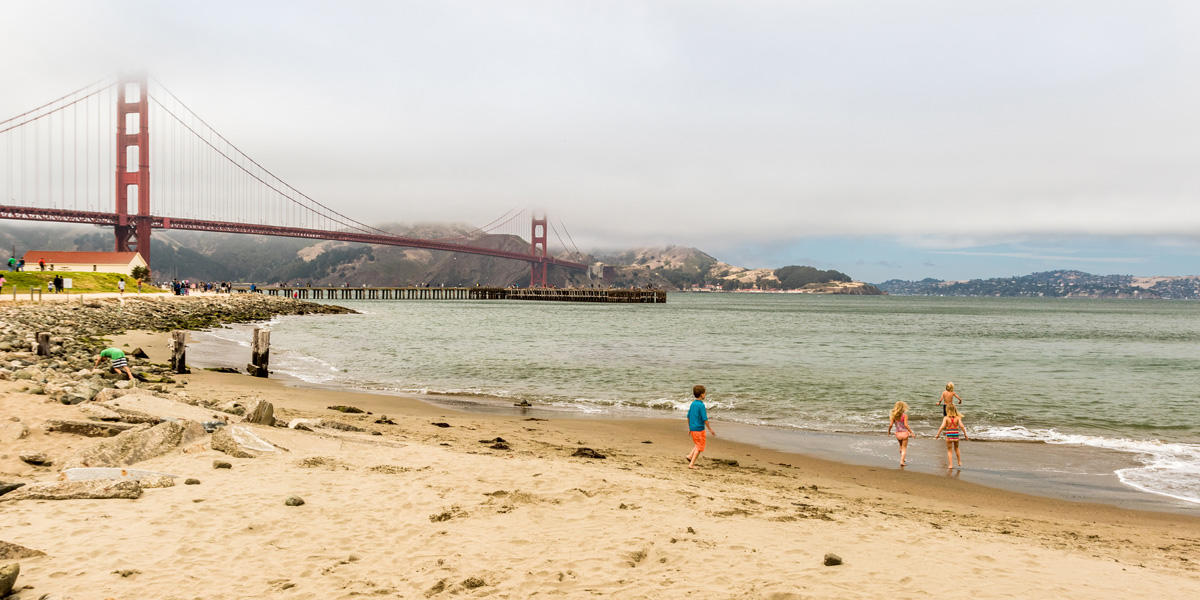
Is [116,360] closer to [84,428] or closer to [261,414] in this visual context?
[261,414]

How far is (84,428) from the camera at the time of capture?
9352 mm

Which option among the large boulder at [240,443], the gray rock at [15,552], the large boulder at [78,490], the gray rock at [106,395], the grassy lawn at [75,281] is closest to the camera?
the gray rock at [15,552]

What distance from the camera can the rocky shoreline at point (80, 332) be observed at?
12719 mm

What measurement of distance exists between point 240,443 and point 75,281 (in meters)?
63.0

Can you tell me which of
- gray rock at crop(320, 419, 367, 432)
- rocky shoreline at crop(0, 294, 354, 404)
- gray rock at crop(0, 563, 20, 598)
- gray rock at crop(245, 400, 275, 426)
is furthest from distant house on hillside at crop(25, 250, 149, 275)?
gray rock at crop(0, 563, 20, 598)

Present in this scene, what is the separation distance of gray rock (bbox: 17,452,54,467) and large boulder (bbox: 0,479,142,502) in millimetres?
1376

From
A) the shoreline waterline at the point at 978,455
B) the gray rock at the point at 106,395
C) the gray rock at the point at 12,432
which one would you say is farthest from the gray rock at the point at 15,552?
the shoreline waterline at the point at 978,455

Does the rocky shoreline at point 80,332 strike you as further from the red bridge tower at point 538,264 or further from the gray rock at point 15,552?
the red bridge tower at point 538,264

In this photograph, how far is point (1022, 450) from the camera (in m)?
13.7

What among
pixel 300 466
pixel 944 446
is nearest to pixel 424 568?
pixel 300 466

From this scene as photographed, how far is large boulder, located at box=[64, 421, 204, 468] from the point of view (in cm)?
805

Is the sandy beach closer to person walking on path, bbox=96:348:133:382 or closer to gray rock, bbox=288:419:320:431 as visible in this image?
gray rock, bbox=288:419:320:431

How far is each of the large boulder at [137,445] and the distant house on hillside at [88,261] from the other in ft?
245

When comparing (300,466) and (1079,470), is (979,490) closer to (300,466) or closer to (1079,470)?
(1079,470)
